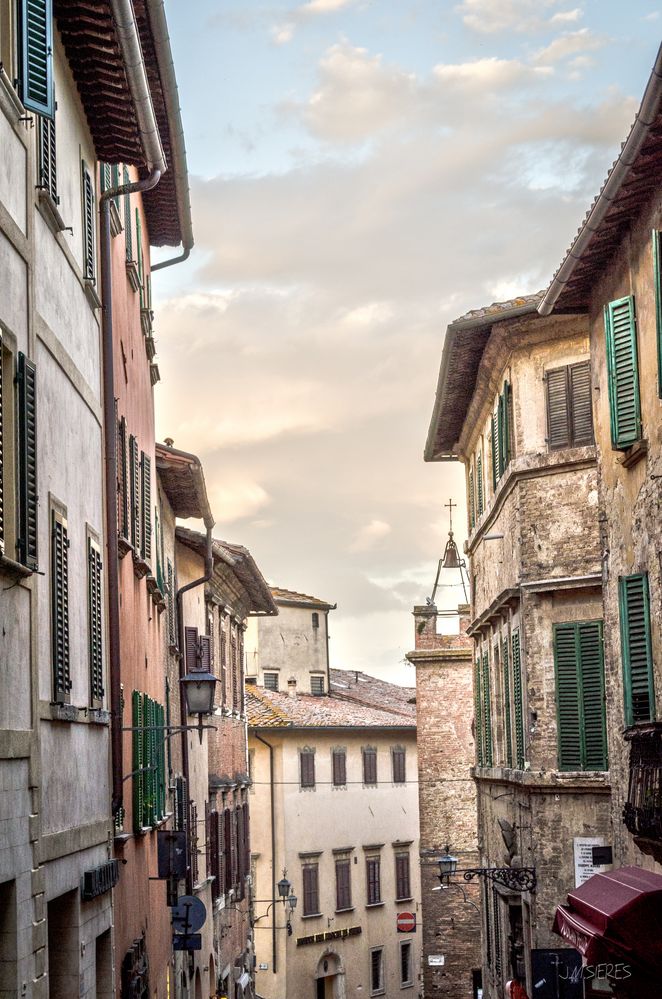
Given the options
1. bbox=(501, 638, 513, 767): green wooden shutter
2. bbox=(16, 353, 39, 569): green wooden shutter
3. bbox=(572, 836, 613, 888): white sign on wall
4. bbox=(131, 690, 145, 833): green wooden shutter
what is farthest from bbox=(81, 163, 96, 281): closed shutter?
bbox=(501, 638, 513, 767): green wooden shutter

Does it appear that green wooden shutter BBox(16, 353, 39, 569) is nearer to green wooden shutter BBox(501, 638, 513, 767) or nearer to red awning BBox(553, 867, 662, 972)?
red awning BBox(553, 867, 662, 972)

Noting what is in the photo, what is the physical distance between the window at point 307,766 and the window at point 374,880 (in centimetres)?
472

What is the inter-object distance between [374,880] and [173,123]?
43575mm

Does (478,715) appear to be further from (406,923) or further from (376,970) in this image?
(376,970)

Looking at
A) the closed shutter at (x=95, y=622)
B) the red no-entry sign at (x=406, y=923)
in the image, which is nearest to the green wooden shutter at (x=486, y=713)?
the closed shutter at (x=95, y=622)

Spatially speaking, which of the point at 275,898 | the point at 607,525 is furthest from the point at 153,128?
the point at 275,898

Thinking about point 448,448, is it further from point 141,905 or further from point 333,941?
point 333,941

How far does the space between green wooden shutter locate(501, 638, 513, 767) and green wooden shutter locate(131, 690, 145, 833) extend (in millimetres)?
6981

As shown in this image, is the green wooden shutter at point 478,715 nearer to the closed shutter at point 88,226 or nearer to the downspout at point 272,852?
the closed shutter at point 88,226

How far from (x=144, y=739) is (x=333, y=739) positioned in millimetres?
36802

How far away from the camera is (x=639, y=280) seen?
14.5 metres

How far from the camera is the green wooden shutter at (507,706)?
2370 cm

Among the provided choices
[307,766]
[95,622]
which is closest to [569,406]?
[95,622]

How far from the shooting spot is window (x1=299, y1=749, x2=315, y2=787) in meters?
53.3
